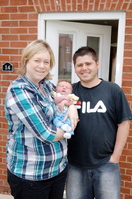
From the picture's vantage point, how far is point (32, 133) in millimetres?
1500

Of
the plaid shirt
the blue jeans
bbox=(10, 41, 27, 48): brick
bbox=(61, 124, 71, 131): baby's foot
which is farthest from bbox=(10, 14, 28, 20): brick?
the blue jeans

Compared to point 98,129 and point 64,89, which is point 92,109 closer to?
point 98,129

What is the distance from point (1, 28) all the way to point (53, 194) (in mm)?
2182

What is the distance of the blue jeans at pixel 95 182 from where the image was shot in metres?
1.89

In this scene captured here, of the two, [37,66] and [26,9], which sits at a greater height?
[26,9]

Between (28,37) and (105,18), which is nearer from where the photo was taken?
(105,18)

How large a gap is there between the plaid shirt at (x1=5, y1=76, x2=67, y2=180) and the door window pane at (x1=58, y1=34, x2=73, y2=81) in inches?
64.9

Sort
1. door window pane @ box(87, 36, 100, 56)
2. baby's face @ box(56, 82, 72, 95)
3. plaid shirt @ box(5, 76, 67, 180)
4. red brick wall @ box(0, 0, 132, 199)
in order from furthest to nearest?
door window pane @ box(87, 36, 100, 56) → red brick wall @ box(0, 0, 132, 199) → baby's face @ box(56, 82, 72, 95) → plaid shirt @ box(5, 76, 67, 180)

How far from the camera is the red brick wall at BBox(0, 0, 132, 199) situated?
250 cm

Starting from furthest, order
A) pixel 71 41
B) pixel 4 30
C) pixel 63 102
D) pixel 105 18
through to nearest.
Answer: pixel 71 41 < pixel 4 30 < pixel 105 18 < pixel 63 102

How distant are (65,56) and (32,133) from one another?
6.42 ft

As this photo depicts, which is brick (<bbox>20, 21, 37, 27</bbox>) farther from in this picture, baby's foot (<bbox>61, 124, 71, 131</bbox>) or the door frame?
baby's foot (<bbox>61, 124, 71, 131</bbox>)

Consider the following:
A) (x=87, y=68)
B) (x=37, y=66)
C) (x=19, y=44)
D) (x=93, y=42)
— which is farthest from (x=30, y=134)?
(x=93, y=42)

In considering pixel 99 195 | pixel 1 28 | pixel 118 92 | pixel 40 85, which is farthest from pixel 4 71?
pixel 99 195
